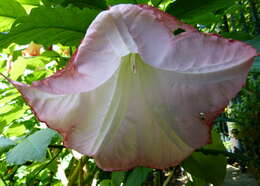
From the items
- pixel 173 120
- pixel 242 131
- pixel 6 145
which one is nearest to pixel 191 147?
pixel 173 120

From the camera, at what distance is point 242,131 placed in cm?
197

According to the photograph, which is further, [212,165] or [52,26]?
[212,165]

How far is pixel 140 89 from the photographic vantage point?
443 mm

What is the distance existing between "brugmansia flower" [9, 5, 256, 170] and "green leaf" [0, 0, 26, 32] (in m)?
0.32

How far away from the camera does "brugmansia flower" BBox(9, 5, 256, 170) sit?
0.31 meters

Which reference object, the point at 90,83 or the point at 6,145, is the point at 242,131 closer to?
the point at 6,145

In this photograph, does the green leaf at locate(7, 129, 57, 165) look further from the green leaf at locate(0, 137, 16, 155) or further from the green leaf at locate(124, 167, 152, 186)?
the green leaf at locate(124, 167, 152, 186)

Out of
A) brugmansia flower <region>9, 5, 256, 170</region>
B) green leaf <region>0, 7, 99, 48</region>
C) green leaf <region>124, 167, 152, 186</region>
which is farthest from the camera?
green leaf <region>124, 167, 152, 186</region>

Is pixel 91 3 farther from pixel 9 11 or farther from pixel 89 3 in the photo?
pixel 9 11

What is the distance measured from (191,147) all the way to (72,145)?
146mm

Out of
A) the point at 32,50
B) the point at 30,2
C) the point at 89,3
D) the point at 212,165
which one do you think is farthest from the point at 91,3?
the point at 32,50

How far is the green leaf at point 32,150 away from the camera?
1.50 feet

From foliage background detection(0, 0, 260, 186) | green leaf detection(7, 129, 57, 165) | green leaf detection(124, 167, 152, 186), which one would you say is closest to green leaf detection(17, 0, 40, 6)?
foliage background detection(0, 0, 260, 186)

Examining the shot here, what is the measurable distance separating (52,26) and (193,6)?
0.23 meters
